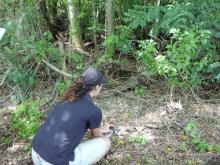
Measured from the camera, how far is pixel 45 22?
25.7ft

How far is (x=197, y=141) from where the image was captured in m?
4.72

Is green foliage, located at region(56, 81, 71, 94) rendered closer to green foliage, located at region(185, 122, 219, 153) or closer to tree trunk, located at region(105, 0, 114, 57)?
tree trunk, located at region(105, 0, 114, 57)

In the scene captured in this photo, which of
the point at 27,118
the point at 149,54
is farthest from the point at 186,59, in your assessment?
the point at 27,118

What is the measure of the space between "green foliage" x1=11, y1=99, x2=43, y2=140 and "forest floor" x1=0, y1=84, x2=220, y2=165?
0.10 meters

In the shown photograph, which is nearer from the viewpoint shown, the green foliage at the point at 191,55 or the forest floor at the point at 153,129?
the forest floor at the point at 153,129

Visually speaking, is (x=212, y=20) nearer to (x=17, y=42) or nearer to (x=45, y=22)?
(x=17, y=42)

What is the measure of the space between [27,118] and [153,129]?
5.59 ft

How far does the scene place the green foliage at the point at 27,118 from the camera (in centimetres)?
509

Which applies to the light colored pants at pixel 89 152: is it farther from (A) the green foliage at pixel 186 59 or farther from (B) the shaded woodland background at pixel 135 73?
(A) the green foliage at pixel 186 59

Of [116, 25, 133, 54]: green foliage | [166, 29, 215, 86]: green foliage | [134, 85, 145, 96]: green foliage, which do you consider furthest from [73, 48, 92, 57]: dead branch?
[166, 29, 215, 86]: green foliage

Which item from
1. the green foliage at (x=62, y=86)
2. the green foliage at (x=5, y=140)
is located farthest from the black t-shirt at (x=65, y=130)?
the green foliage at (x=62, y=86)

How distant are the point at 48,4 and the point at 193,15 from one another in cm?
356

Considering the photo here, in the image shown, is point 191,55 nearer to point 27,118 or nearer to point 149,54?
point 149,54

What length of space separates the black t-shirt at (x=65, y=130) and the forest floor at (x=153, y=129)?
828mm
